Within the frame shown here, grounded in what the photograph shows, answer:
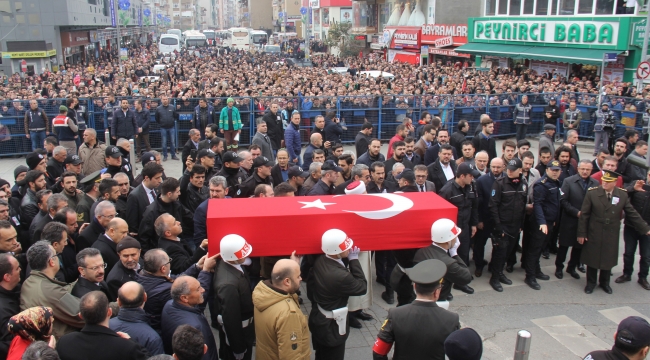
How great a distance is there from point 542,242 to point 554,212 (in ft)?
1.54

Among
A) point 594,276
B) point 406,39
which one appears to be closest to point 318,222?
point 594,276

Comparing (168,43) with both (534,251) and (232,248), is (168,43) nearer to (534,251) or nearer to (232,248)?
(534,251)

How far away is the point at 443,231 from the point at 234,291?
6.41 feet

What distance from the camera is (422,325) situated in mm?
3652

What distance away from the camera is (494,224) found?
706 cm

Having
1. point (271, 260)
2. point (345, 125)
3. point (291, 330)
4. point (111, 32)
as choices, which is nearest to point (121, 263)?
point (271, 260)

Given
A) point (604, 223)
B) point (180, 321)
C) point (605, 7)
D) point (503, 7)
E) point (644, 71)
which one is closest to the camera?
point (180, 321)

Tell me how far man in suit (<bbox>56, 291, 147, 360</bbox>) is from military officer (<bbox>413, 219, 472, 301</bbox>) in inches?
103

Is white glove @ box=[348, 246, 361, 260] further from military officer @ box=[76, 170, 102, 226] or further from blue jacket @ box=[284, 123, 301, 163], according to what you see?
blue jacket @ box=[284, 123, 301, 163]

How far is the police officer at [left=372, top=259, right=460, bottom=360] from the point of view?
365 centimetres

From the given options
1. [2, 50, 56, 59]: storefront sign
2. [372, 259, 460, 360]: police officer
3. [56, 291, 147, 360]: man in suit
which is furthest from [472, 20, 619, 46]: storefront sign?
[2, 50, 56, 59]: storefront sign

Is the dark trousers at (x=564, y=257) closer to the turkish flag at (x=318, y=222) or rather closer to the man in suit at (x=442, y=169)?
the man in suit at (x=442, y=169)

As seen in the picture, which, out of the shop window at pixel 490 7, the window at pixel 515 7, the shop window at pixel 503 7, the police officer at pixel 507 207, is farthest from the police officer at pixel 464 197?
the shop window at pixel 490 7

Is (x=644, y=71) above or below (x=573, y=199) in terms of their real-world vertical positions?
above
